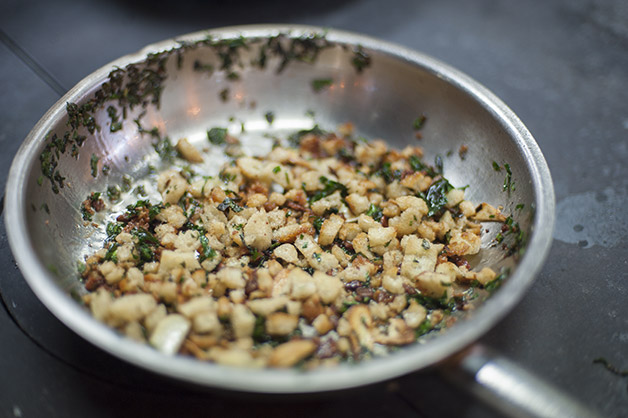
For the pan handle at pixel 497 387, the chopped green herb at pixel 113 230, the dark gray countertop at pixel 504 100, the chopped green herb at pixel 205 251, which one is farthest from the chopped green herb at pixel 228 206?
the pan handle at pixel 497 387

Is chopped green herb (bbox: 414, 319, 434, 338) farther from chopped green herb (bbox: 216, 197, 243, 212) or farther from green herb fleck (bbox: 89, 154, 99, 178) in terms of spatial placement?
green herb fleck (bbox: 89, 154, 99, 178)

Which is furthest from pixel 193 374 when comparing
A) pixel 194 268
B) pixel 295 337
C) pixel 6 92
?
pixel 6 92

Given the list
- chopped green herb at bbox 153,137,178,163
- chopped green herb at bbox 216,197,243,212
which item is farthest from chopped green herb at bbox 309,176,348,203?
chopped green herb at bbox 153,137,178,163

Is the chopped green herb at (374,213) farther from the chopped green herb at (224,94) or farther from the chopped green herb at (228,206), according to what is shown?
the chopped green herb at (224,94)


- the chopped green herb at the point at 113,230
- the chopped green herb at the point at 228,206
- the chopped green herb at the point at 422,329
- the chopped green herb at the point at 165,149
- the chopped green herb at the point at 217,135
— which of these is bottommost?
the chopped green herb at the point at 113,230

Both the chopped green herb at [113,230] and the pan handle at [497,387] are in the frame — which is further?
the chopped green herb at [113,230]

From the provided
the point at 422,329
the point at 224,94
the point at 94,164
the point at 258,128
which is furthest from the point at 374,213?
the point at 94,164

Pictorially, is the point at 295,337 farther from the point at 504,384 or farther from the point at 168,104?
the point at 168,104
